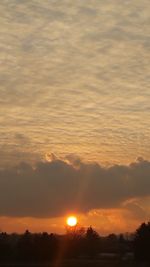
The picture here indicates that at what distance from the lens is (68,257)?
12000 cm

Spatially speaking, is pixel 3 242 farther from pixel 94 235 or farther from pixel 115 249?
pixel 115 249

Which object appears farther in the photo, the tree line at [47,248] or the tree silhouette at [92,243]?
the tree silhouette at [92,243]

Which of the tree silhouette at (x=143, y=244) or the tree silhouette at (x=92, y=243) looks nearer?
the tree silhouette at (x=143, y=244)

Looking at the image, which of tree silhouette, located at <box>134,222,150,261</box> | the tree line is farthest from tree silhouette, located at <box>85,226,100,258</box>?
tree silhouette, located at <box>134,222,150,261</box>

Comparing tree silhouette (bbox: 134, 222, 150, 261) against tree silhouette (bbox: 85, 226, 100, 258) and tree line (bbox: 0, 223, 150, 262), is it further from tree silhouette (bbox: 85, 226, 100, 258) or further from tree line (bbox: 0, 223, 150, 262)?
tree silhouette (bbox: 85, 226, 100, 258)

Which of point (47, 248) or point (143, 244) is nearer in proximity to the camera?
point (143, 244)

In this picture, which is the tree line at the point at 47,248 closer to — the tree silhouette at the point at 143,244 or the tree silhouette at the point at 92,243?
the tree silhouette at the point at 143,244

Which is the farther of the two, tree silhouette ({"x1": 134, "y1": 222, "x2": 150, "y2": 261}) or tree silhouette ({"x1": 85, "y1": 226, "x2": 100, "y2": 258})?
tree silhouette ({"x1": 85, "y1": 226, "x2": 100, "y2": 258})

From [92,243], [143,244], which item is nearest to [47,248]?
[143,244]

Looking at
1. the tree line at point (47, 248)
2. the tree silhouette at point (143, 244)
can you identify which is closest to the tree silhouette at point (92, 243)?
the tree line at point (47, 248)

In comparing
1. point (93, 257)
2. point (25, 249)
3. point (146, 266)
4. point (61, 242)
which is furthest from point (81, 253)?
point (146, 266)

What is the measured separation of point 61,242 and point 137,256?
19.7 m

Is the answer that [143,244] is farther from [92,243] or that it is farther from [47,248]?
[92,243]

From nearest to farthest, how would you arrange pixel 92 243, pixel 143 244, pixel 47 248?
pixel 143 244 < pixel 47 248 < pixel 92 243
